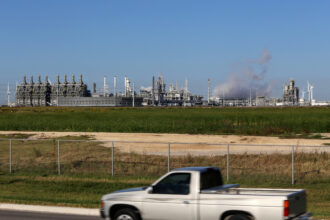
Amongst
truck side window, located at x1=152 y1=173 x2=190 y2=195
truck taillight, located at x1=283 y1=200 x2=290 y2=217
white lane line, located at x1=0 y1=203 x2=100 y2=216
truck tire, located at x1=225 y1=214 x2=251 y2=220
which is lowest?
white lane line, located at x1=0 y1=203 x2=100 y2=216

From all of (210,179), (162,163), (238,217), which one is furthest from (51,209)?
(162,163)

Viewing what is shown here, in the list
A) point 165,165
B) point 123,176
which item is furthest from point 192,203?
point 165,165

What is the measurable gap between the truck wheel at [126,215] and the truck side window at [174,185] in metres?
0.76

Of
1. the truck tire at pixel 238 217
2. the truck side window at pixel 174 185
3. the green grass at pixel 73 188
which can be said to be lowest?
the green grass at pixel 73 188

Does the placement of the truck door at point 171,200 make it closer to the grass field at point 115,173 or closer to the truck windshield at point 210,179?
the truck windshield at point 210,179

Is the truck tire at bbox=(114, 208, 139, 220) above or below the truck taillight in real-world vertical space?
below

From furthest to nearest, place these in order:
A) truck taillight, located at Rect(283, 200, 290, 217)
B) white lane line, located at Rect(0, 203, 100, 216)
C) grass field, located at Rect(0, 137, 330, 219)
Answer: grass field, located at Rect(0, 137, 330, 219) < white lane line, located at Rect(0, 203, 100, 216) < truck taillight, located at Rect(283, 200, 290, 217)

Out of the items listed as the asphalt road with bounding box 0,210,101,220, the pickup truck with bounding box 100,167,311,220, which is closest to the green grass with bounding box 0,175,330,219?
the asphalt road with bounding box 0,210,101,220

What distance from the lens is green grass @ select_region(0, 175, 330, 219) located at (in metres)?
23.0

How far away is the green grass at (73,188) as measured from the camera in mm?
23016

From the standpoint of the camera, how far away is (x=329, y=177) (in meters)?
30.5

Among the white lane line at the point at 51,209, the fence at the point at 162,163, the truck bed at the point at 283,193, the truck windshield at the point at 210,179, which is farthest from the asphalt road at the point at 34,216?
Result: the fence at the point at 162,163

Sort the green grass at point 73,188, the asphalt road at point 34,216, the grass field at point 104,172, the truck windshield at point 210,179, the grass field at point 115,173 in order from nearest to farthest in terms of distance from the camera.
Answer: the truck windshield at point 210,179 < the asphalt road at point 34,216 < the green grass at point 73,188 < the grass field at point 104,172 < the grass field at point 115,173

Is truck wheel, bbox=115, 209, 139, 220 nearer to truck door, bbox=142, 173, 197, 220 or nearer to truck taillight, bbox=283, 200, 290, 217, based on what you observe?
truck door, bbox=142, 173, 197, 220
